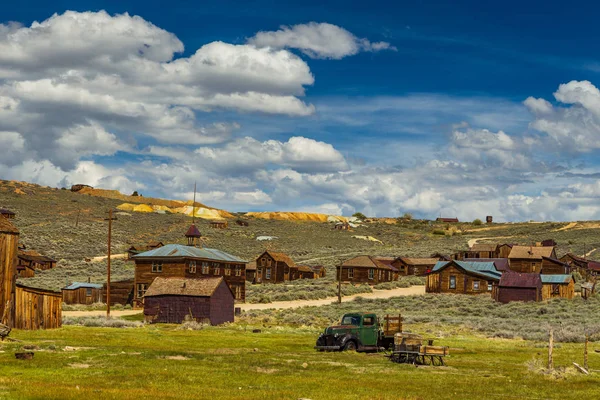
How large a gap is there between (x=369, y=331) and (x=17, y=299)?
1906cm

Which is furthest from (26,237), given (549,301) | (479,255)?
(549,301)

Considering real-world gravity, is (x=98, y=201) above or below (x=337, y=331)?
above

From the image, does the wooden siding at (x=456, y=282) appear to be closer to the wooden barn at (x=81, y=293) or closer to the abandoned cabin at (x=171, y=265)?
the abandoned cabin at (x=171, y=265)

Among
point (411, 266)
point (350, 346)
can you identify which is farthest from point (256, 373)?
point (411, 266)

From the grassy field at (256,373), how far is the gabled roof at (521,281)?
36605 millimetres

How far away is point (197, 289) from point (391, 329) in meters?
20.4

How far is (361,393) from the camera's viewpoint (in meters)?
20.4

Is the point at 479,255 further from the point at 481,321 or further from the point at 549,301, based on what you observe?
the point at 481,321

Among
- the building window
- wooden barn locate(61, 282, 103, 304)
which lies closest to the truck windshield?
the building window

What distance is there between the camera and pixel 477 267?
3457 inches

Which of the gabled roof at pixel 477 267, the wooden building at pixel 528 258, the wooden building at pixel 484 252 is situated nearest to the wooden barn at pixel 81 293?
the gabled roof at pixel 477 267

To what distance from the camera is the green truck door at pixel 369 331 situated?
1308 inches

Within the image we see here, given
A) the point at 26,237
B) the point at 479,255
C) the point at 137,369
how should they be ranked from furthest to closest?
the point at 26,237, the point at 479,255, the point at 137,369

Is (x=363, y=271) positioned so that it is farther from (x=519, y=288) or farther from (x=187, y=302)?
(x=187, y=302)
